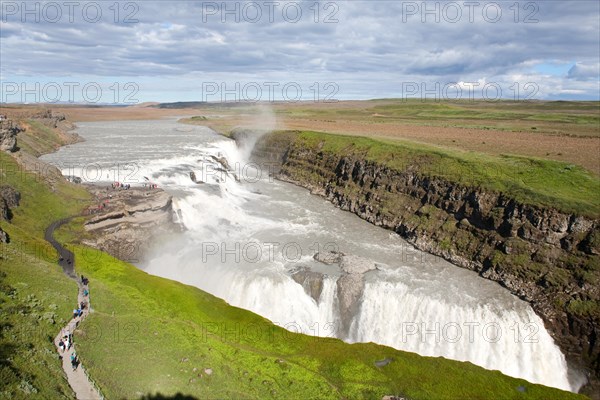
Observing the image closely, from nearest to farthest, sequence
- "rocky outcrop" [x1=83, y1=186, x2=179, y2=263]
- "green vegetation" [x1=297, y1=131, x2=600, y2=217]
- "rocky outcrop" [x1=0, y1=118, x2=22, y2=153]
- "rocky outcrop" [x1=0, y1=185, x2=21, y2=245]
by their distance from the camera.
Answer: "rocky outcrop" [x1=0, y1=185, x2=21, y2=245] → "rocky outcrop" [x1=83, y1=186, x2=179, y2=263] → "green vegetation" [x1=297, y1=131, x2=600, y2=217] → "rocky outcrop" [x1=0, y1=118, x2=22, y2=153]

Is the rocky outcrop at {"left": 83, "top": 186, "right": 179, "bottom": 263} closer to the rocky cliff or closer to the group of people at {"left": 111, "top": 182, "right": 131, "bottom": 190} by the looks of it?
the group of people at {"left": 111, "top": 182, "right": 131, "bottom": 190}

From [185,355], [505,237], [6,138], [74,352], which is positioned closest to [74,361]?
[74,352]

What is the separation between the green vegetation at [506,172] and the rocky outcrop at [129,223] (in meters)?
32.9

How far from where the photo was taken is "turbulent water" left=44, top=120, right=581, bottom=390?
3316 centimetres

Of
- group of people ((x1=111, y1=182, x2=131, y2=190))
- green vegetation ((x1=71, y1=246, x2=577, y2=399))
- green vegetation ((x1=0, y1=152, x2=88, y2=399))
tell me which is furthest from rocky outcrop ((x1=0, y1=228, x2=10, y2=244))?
group of people ((x1=111, y1=182, x2=131, y2=190))

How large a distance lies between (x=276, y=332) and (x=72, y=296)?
1472 cm

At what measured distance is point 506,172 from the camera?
165 ft

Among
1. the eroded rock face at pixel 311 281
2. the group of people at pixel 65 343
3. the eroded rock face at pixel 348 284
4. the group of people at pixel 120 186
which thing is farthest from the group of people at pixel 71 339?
the group of people at pixel 120 186

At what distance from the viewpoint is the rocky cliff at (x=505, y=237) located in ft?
113

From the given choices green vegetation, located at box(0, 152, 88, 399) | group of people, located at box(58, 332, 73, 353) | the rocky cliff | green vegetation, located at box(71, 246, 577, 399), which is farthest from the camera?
the rocky cliff

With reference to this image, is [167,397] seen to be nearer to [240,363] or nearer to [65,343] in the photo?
[240,363]

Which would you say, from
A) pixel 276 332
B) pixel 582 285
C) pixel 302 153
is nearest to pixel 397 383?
pixel 276 332

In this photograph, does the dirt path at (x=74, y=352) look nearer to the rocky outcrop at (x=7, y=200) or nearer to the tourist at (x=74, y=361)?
the tourist at (x=74, y=361)

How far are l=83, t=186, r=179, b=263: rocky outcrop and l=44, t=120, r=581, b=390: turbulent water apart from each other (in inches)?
61.8
